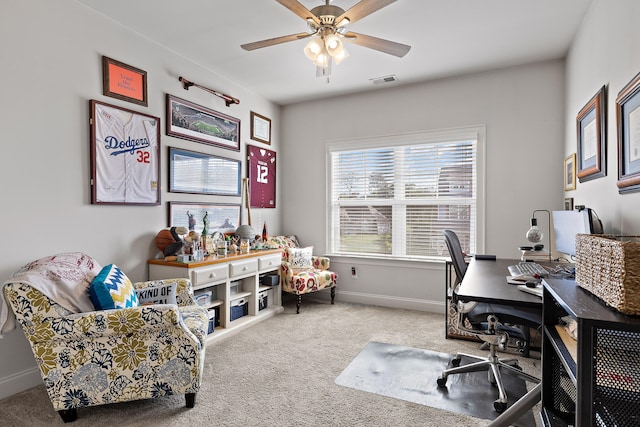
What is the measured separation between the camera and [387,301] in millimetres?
4320

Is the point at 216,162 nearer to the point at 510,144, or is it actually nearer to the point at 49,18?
the point at 49,18

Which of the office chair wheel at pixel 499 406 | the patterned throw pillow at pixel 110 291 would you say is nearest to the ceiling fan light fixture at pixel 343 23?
the patterned throw pillow at pixel 110 291

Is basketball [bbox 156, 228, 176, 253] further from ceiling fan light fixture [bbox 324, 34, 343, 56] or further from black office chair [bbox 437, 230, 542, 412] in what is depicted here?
black office chair [bbox 437, 230, 542, 412]

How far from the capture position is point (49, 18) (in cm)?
244

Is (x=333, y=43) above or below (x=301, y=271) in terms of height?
above

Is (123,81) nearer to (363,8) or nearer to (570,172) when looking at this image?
(363,8)

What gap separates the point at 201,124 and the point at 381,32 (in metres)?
1.97

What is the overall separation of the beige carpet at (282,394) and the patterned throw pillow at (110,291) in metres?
0.63

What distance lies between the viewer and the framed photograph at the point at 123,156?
270 centimetres

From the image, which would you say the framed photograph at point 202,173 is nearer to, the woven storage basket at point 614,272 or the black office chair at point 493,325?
the black office chair at point 493,325

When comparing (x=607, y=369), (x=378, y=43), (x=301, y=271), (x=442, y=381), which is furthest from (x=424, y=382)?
(x=378, y=43)

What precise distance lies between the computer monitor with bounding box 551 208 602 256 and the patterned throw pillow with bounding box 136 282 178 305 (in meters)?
2.77

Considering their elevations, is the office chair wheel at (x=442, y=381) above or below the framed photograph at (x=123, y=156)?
below

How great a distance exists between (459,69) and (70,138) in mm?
3649
